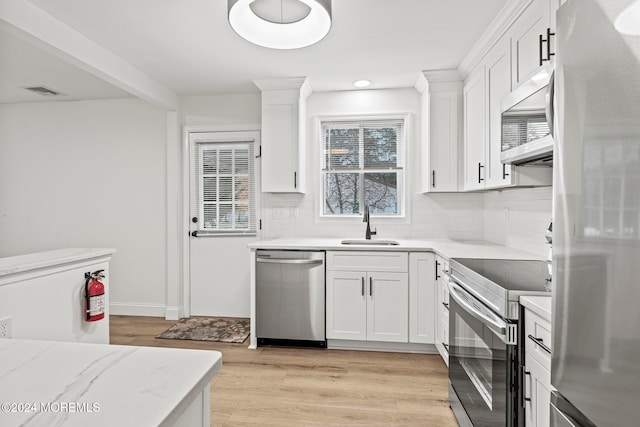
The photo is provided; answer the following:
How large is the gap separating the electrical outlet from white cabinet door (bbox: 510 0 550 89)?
2.86 m

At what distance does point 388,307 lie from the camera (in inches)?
120

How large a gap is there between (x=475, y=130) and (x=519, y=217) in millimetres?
801

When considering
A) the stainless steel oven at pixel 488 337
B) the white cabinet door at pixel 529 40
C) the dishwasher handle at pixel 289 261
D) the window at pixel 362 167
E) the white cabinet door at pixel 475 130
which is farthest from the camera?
the window at pixel 362 167

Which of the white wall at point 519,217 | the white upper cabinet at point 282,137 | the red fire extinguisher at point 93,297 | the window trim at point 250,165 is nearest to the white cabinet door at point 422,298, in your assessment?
the white wall at point 519,217

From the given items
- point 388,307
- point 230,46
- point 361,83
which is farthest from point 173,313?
point 361,83

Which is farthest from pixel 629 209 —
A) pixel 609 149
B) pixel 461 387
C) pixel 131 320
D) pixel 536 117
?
pixel 131 320

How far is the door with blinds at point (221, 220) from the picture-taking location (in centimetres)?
399

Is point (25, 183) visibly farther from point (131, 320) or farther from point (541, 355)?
point (541, 355)

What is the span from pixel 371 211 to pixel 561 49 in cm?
292

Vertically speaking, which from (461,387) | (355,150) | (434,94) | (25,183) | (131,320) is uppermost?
(434,94)

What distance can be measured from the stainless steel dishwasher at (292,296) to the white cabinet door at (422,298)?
780mm

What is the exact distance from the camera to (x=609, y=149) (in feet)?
2.35

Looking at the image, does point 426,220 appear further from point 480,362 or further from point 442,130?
point 480,362

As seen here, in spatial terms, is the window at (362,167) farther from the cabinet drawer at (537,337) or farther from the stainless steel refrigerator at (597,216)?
the stainless steel refrigerator at (597,216)
